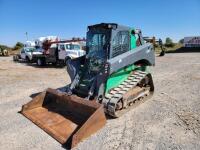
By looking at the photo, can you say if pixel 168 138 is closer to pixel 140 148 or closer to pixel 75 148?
pixel 140 148

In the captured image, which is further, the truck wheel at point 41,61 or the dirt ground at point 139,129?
the truck wheel at point 41,61

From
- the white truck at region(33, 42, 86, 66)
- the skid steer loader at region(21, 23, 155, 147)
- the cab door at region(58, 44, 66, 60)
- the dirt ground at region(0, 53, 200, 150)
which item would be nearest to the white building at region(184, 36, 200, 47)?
the white truck at region(33, 42, 86, 66)

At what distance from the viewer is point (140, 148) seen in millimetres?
4570

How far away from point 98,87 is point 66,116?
1.11m

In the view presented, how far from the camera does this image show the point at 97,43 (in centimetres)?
703

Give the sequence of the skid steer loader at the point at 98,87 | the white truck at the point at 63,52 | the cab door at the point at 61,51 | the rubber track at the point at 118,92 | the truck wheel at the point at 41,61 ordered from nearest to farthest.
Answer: the skid steer loader at the point at 98,87 → the rubber track at the point at 118,92 → the white truck at the point at 63,52 → the cab door at the point at 61,51 → the truck wheel at the point at 41,61

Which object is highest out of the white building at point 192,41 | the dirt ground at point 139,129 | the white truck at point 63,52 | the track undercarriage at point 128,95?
the white building at point 192,41

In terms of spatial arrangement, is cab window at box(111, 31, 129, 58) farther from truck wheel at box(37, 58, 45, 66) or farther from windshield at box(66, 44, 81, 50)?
truck wheel at box(37, 58, 45, 66)

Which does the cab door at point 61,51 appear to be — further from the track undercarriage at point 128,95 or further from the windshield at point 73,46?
the track undercarriage at point 128,95

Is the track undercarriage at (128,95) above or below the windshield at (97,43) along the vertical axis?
below

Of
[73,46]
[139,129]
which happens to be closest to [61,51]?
[73,46]

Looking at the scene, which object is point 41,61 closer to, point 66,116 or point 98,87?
point 66,116

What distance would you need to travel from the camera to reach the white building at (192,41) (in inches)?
1407

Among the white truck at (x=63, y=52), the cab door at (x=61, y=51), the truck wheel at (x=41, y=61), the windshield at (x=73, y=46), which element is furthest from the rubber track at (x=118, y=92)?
the truck wheel at (x=41, y=61)
